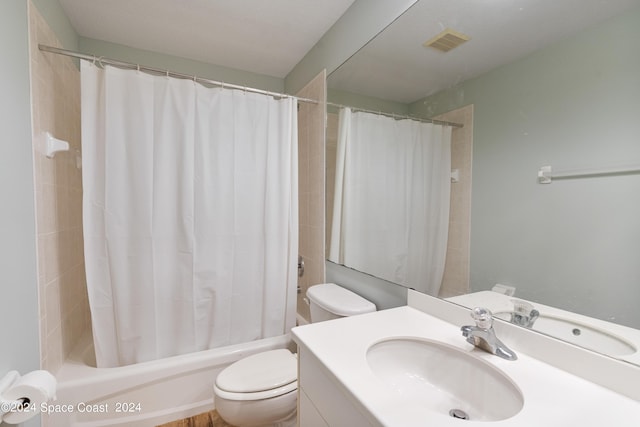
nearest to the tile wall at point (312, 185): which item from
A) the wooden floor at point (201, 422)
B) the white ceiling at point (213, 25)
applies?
the white ceiling at point (213, 25)

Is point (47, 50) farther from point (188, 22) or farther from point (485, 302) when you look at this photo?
point (485, 302)

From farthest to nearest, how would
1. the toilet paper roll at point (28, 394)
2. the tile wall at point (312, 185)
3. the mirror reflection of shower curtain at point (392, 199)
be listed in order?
the tile wall at point (312, 185)
the mirror reflection of shower curtain at point (392, 199)
the toilet paper roll at point (28, 394)

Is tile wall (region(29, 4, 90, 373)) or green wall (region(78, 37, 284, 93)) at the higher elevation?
green wall (region(78, 37, 284, 93))

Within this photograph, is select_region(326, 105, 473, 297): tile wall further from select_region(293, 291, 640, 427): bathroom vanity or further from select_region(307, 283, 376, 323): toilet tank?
select_region(307, 283, 376, 323): toilet tank

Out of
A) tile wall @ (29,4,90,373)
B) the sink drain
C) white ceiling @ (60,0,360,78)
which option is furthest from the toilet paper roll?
white ceiling @ (60,0,360,78)

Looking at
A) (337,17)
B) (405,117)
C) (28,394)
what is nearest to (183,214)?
(28,394)

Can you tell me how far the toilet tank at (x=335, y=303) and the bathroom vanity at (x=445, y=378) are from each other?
0.26 metres

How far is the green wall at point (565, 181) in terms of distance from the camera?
0.60m

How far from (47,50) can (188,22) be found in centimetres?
77

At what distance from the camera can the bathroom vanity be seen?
1.75 ft

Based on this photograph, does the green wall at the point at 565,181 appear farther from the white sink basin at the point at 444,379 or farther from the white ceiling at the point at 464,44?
the white sink basin at the point at 444,379

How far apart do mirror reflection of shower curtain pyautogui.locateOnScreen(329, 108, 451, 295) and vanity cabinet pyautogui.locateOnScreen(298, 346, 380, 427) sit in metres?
0.56

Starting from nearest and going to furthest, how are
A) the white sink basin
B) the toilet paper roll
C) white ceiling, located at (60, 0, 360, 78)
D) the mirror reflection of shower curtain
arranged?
the white sink basin, the toilet paper roll, the mirror reflection of shower curtain, white ceiling, located at (60, 0, 360, 78)

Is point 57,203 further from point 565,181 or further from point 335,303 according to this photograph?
point 565,181
